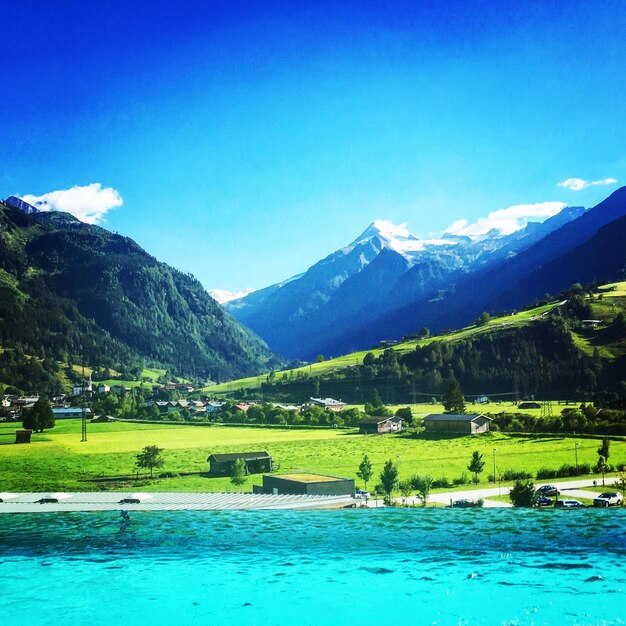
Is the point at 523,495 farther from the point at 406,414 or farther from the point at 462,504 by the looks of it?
the point at 406,414

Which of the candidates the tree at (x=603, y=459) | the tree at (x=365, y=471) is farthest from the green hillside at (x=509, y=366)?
the tree at (x=365, y=471)

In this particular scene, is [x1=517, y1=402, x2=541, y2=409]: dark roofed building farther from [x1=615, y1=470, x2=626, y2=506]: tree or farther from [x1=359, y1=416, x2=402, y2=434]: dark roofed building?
[x1=615, y1=470, x2=626, y2=506]: tree

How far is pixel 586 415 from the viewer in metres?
30.3

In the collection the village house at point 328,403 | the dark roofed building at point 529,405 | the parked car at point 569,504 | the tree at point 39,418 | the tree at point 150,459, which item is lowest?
the parked car at point 569,504

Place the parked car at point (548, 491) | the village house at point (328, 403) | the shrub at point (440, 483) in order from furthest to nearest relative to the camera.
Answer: the village house at point (328, 403) < the shrub at point (440, 483) < the parked car at point (548, 491)

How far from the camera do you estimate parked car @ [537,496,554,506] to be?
22.3 metres

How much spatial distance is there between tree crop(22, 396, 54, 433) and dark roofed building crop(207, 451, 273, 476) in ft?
Result: 32.0

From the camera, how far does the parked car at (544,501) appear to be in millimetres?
22266

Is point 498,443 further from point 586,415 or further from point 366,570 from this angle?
point 366,570

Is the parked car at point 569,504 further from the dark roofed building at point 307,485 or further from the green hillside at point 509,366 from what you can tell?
the green hillside at point 509,366

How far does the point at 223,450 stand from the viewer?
27812 mm

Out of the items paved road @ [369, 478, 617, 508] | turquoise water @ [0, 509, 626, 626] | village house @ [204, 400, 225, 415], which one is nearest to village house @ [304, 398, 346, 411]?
village house @ [204, 400, 225, 415]

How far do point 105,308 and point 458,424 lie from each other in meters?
92.6

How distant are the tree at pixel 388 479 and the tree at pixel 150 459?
9.82 m
